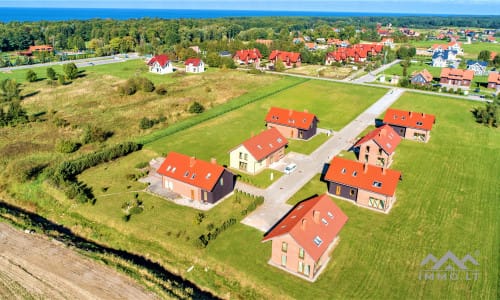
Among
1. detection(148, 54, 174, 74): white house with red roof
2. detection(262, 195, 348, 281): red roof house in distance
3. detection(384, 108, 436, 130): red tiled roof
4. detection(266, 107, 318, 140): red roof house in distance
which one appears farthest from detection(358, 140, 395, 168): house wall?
detection(148, 54, 174, 74): white house with red roof

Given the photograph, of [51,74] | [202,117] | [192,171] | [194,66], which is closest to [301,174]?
[192,171]

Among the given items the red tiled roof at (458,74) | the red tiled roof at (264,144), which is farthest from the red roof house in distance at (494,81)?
the red tiled roof at (264,144)

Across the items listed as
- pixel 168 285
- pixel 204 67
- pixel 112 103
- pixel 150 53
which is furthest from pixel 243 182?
pixel 150 53

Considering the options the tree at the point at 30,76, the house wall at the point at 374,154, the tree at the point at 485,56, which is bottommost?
→ the house wall at the point at 374,154

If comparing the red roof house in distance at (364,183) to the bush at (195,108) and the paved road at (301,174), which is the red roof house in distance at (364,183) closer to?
the paved road at (301,174)

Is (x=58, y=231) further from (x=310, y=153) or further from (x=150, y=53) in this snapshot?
(x=150, y=53)

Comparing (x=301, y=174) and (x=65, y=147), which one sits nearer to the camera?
(x=301, y=174)

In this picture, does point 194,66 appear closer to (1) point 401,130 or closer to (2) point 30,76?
(2) point 30,76
